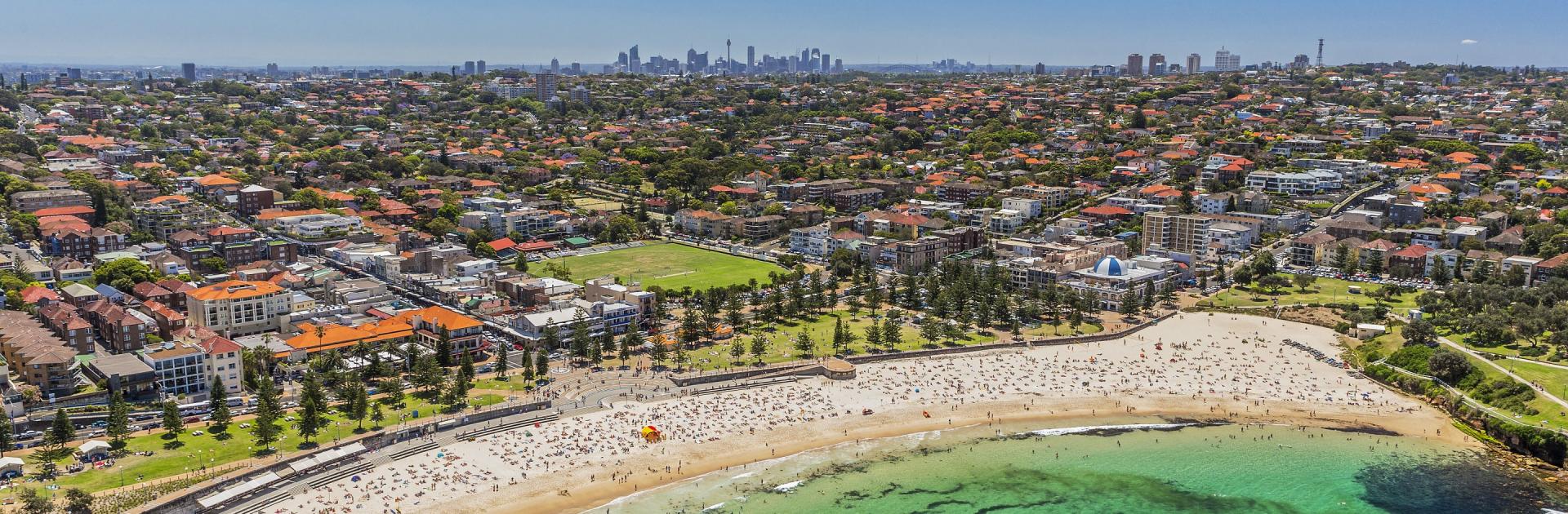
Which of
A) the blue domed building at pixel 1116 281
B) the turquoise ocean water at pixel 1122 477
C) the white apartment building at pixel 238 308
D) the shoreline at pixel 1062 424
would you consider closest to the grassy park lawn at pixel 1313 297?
the blue domed building at pixel 1116 281

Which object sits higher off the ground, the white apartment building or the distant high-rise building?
the distant high-rise building

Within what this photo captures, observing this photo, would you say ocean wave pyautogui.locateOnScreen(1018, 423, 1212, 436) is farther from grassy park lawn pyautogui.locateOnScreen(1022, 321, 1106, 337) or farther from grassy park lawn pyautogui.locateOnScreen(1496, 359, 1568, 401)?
grassy park lawn pyautogui.locateOnScreen(1496, 359, 1568, 401)

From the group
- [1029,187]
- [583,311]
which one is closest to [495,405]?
[583,311]

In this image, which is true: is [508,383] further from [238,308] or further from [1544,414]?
[1544,414]

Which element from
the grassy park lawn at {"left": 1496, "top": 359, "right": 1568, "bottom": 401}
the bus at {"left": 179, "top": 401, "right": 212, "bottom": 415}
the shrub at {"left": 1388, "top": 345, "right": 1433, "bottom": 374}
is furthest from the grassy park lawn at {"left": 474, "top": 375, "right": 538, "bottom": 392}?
the grassy park lawn at {"left": 1496, "top": 359, "right": 1568, "bottom": 401}

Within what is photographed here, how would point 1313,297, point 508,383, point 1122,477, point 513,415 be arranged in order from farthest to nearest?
point 1313,297 → point 508,383 → point 513,415 → point 1122,477

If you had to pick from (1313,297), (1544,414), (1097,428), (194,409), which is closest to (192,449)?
(194,409)
